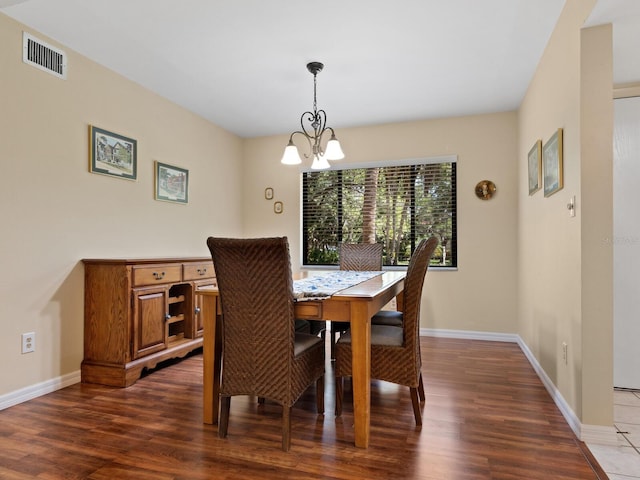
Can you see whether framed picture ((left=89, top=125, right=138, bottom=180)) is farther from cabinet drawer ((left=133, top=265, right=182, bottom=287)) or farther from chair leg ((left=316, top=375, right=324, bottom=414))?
chair leg ((left=316, top=375, right=324, bottom=414))

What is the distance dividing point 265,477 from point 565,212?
217 centimetres

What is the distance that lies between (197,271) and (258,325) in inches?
70.5

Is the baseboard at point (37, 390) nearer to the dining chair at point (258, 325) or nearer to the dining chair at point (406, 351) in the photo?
the dining chair at point (258, 325)

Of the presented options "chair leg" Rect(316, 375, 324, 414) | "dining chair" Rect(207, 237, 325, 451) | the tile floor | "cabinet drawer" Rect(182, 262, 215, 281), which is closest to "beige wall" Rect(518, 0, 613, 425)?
the tile floor

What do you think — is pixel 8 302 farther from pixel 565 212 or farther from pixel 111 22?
pixel 565 212

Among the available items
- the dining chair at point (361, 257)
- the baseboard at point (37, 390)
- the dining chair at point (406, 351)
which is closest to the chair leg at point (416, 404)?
the dining chair at point (406, 351)

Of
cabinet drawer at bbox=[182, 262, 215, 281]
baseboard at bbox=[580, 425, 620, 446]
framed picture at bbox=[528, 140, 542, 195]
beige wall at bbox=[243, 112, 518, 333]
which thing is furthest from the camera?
beige wall at bbox=[243, 112, 518, 333]

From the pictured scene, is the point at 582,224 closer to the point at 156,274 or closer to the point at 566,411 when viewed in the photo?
the point at 566,411

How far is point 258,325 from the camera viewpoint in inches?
76.8

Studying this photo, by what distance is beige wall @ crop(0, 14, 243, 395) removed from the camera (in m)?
2.52

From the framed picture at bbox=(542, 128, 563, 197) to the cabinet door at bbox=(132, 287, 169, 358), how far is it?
2.94 meters

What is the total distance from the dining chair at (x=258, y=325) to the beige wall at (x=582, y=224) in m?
1.48

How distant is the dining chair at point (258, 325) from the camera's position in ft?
6.11

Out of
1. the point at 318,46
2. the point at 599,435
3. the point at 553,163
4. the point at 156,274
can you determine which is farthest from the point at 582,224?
the point at 156,274
